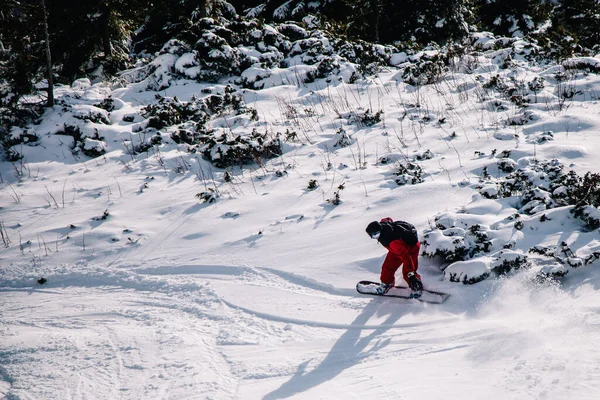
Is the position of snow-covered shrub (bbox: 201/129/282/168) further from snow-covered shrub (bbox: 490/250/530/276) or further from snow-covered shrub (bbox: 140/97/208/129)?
snow-covered shrub (bbox: 490/250/530/276)

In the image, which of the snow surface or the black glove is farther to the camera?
the black glove

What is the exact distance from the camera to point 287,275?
5.68 metres

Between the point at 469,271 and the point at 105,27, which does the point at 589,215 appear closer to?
the point at 469,271

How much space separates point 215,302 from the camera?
17.2 feet

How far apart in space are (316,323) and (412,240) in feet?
4.96

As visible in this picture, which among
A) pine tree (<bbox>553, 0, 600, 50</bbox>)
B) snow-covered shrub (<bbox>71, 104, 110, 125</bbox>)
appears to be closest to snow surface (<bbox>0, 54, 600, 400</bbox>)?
snow-covered shrub (<bbox>71, 104, 110, 125</bbox>)

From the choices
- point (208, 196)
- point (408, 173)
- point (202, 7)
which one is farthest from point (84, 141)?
point (408, 173)

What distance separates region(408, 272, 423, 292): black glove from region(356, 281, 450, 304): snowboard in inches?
3.8

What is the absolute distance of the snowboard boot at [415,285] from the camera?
4969 mm

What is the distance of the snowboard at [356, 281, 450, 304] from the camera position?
490 cm

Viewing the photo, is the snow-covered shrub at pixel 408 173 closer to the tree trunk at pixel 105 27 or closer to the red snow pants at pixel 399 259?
the red snow pants at pixel 399 259

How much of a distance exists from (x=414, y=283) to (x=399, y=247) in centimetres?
48

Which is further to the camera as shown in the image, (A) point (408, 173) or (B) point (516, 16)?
(B) point (516, 16)

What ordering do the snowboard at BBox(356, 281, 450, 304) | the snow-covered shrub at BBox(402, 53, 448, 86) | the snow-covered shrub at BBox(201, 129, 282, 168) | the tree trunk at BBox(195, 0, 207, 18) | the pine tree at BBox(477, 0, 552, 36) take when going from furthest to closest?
the pine tree at BBox(477, 0, 552, 36), the tree trunk at BBox(195, 0, 207, 18), the snow-covered shrub at BBox(402, 53, 448, 86), the snow-covered shrub at BBox(201, 129, 282, 168), the snowboard at BBox(356, 281, 450, 304)
